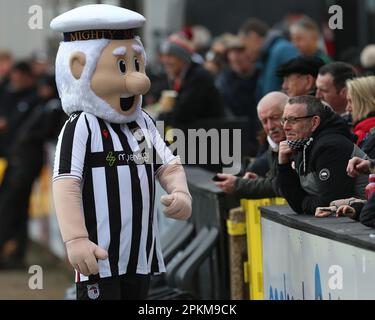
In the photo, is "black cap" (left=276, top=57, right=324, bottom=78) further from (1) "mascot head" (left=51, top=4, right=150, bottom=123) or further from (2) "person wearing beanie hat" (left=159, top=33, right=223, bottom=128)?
(2) "person wearing beanie hat" (left=159, top=33, right=223, bottom=128)

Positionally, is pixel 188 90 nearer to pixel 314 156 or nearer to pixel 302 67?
pixel 302 67

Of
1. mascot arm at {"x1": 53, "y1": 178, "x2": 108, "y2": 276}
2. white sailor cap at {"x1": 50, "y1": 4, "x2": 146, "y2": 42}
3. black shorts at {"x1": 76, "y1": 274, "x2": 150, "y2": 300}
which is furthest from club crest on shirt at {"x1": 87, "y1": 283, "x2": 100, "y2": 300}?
white sailor cap at {"x1": 50, "y1": 4, "x2": 146, "y2": 42}

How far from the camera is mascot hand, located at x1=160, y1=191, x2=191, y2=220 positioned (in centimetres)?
689

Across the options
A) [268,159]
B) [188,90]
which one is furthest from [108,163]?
[188,90]

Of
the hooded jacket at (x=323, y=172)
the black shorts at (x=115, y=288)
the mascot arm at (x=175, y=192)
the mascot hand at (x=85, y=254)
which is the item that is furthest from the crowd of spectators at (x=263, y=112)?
the mascot hand at (x=85, y=254)

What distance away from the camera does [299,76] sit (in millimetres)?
8664

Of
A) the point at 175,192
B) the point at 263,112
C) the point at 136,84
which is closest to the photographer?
the point at 136,84

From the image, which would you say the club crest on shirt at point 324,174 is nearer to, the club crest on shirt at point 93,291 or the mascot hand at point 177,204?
the mascot hand at point 177,204

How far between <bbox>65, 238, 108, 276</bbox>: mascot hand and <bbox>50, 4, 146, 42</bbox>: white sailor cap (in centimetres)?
112

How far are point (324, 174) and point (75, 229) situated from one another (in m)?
1.41

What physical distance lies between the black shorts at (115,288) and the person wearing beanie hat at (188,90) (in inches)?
189

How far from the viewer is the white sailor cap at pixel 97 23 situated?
6.87 metres

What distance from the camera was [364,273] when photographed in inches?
236

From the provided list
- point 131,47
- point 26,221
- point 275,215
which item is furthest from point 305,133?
point 26,221
